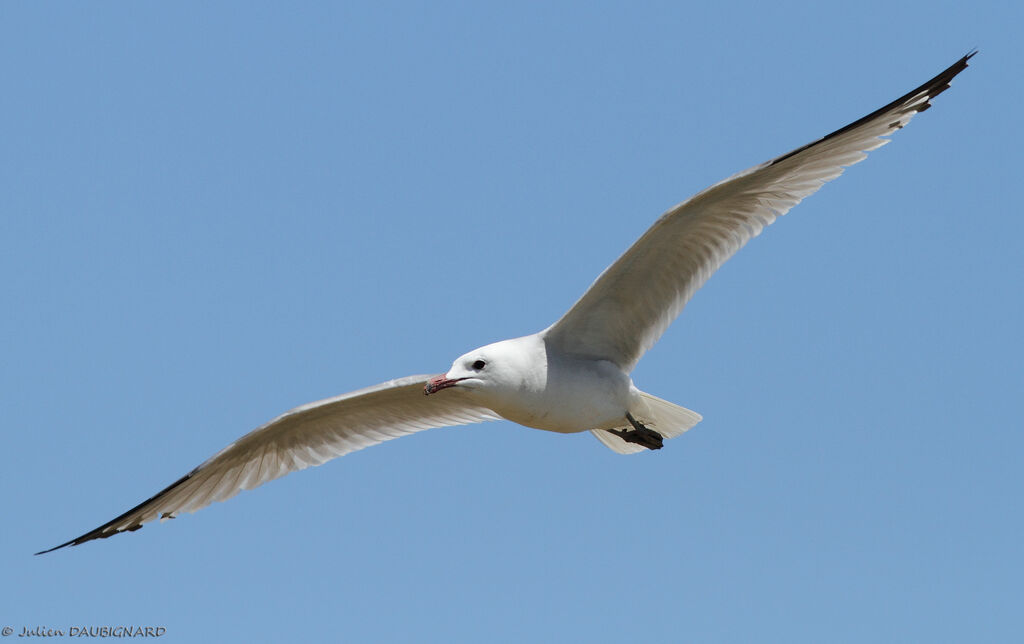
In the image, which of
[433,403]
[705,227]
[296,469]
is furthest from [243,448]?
[705,227]

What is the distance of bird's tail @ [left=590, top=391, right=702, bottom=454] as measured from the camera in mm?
8742

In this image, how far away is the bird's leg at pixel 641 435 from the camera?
28.6 ft

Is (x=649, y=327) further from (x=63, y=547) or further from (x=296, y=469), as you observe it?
(x=63, y=547)

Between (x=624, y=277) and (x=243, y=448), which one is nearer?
(x=624, y=277)

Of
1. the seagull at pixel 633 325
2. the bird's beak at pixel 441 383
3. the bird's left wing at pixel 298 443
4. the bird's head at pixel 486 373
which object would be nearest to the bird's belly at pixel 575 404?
the seagull at pixel 633 325

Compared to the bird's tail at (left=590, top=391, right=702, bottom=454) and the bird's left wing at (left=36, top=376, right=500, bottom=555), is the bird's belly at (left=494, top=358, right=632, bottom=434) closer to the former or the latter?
the bird's tail at (left=590, top=391, right=702, bottom=454)

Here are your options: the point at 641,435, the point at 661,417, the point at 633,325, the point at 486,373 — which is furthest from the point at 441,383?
the point at 661,417

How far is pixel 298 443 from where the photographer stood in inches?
381

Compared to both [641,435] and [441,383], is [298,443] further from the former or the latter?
[641,435]

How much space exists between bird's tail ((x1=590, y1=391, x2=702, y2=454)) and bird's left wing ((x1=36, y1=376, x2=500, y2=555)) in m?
1.25

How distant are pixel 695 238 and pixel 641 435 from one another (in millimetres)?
1389

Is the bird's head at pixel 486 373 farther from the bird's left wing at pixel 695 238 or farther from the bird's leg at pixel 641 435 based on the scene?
the bird's leg at pixel 641 435

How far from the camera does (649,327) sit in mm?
8672

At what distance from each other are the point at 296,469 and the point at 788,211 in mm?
4046
